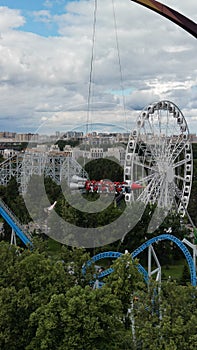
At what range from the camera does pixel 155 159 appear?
95.8 feet

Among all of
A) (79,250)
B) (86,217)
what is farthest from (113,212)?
(79,250)

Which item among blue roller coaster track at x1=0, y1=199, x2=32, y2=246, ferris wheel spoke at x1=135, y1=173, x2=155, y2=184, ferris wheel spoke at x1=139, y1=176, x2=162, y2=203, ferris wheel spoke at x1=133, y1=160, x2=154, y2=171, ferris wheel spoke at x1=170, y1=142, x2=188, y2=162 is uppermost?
ferris wheel spoke at x1=170, y1=142, x2=188, y2=162

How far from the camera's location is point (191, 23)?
11.4 m

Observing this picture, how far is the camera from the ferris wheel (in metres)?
26.8

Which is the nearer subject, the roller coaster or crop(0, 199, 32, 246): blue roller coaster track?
crop(0, 199, 32, 246): blue roller coaster track

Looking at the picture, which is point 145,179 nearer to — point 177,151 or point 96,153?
point 177,151

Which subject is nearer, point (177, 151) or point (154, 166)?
point (154, 166)

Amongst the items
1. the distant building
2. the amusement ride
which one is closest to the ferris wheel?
the amusement ride

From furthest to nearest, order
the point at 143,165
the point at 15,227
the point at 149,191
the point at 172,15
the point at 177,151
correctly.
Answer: the point at 177,151
the point at 149,191
the point at 143,165
the point at 15,227
the point at 172,15

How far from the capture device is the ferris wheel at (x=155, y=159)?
88.0ft

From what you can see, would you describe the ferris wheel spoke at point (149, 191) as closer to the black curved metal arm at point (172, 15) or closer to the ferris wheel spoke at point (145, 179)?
the ferris wheel spoke at point (145, 179)

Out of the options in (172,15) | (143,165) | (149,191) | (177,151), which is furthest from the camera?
(177,151)

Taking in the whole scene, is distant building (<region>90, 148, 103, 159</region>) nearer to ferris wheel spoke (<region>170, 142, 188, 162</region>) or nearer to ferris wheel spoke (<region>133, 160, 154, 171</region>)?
ferris wheel spoke (<region>170, 142, 188, 162</region>)

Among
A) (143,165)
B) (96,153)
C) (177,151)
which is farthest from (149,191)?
(96,153)
